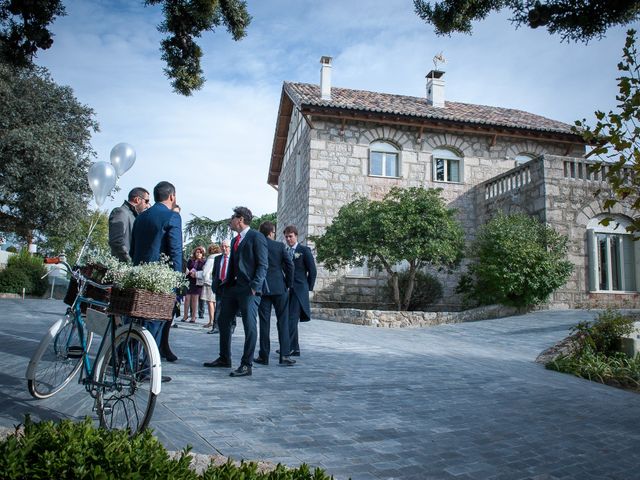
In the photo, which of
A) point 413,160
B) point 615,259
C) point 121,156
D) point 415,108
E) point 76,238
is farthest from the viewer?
point 76,238

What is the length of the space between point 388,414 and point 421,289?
13827 mm

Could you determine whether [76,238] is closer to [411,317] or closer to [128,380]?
[411,317]

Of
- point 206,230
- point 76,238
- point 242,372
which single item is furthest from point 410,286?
point 206,230

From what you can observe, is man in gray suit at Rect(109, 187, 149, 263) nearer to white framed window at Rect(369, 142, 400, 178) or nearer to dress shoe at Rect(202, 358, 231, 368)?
dress shoe at Rect(202, 358, 231, 368)

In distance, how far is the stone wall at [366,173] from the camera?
61.4 ft

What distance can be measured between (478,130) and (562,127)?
4.24m

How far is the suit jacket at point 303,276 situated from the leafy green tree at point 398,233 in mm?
7397

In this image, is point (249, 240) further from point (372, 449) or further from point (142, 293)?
point (372, 449)

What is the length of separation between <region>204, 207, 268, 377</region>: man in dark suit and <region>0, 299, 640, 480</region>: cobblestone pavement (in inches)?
10.4

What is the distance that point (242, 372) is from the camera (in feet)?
18.6

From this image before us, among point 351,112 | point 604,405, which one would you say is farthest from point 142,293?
point 351,112

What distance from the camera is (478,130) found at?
65.1 ft

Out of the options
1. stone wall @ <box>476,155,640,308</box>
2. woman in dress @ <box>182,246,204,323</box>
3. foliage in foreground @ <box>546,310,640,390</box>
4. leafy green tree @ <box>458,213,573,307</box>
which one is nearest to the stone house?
stone wall @ <box>476,155,640,308</box>

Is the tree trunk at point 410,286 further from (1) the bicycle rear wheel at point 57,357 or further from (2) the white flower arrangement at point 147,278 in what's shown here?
(2) the white flower arrangement at point 147,278
